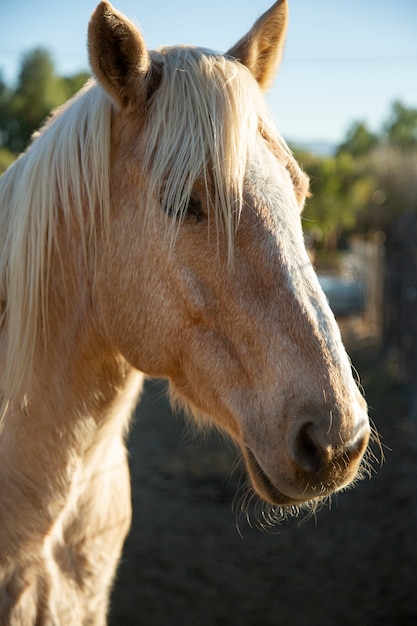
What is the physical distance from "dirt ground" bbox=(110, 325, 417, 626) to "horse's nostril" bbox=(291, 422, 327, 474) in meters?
1.83

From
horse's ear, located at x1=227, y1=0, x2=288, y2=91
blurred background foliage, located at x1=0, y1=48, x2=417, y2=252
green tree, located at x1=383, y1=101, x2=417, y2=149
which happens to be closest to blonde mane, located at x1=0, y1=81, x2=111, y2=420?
horse's ear, located at x1=227, y1=0, x2=288, y2=91

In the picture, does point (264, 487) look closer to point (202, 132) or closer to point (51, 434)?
point (51, 434)

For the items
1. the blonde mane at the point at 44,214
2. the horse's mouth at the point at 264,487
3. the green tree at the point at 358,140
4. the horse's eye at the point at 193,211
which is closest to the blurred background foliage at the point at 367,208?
the blonde mane at the point at 44,214

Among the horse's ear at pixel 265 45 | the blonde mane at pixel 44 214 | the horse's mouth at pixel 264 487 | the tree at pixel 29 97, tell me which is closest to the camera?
the horse's mouth at pixel 264 487

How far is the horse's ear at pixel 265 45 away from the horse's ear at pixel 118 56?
437mm

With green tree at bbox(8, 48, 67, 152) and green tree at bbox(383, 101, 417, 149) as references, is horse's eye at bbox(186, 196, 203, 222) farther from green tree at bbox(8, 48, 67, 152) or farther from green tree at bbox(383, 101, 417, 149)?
green tree at bbox(383, 101, 417, 149)

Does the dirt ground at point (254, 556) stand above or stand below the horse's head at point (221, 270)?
below

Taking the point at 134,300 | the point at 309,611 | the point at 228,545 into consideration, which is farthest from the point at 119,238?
the point at 228,545

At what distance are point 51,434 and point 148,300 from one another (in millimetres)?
627

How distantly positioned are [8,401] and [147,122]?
109 centimetres

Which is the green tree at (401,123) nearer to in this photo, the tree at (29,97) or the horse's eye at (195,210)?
the tree at (29,97)

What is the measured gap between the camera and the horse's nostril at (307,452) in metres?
1.60

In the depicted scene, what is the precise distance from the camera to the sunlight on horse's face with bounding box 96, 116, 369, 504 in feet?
5.28

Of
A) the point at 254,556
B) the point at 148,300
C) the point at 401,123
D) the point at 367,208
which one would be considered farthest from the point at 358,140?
the point at 148,300
